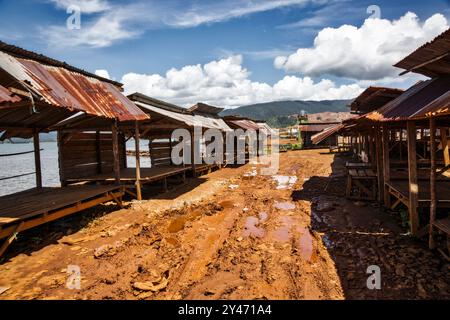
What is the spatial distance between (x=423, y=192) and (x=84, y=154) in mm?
12446

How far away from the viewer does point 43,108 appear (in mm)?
8438

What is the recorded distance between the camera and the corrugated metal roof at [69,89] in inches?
260

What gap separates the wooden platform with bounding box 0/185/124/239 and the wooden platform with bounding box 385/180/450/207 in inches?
350

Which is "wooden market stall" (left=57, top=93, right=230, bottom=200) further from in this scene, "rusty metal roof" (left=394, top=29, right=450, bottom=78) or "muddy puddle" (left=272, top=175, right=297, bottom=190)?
"rusty metal roof" (left=394, top=29, right=450, bottom=78)

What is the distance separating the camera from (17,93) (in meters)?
5.64

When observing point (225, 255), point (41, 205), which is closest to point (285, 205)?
point (225, 255)

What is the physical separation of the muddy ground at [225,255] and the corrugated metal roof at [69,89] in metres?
3.45

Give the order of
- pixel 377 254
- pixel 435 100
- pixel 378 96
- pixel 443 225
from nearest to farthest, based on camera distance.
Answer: pixel 443 225 < pixel 435 100 < pixel 377 254 < pixel 378 96

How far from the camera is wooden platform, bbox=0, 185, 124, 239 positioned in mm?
6426

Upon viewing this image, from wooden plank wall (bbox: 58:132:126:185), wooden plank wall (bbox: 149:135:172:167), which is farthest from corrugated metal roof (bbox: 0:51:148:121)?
wooden plank wall (bbox: 149:135:172:167)

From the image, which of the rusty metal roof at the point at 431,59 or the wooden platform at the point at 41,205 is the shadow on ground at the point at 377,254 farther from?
the wooden platform at the point at 41,205

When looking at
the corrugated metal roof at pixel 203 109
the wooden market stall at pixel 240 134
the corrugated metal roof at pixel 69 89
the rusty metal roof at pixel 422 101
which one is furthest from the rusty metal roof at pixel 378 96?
the wooden market stall at pixel 240 134

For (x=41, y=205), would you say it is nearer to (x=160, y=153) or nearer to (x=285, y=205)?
(x=285, y=205)
